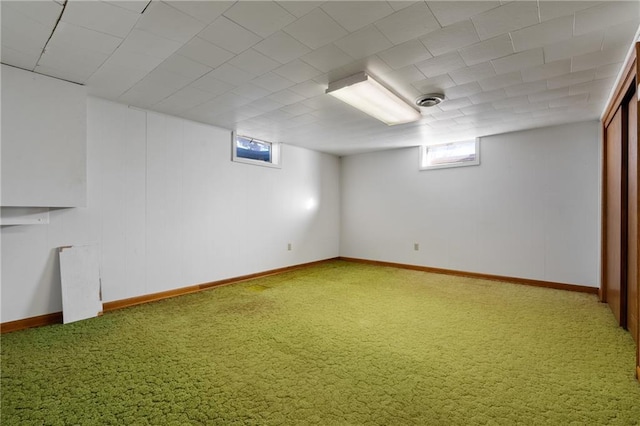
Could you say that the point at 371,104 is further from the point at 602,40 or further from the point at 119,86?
the point at 119,86

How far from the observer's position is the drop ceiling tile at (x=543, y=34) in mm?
1874

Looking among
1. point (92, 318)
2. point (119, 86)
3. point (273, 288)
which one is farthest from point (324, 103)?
point (92, 318)

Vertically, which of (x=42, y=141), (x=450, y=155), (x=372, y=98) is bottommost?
(x=42, y=141)

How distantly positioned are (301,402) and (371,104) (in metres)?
2.77

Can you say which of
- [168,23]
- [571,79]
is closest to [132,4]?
[168,23]

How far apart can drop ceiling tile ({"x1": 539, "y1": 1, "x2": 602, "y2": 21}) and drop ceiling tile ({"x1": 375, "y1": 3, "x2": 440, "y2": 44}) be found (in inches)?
23.7

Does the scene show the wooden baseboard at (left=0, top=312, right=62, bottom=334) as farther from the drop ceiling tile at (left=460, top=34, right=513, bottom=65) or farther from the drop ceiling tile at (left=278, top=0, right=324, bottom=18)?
the drop ceiling tile at (left=460, top=34, right=513, bottom=65)

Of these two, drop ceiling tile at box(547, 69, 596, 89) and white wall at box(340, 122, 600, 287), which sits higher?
drop ceiling tile at box(547, 69, 596, 89)

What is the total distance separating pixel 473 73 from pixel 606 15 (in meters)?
0.88

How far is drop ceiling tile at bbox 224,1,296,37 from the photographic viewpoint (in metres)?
1.72

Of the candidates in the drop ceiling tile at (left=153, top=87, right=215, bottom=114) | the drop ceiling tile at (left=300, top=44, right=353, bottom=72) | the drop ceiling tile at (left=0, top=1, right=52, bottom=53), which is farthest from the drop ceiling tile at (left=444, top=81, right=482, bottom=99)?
the drop ceiling tile at (left=0, top=1, right=52, bottom=53)

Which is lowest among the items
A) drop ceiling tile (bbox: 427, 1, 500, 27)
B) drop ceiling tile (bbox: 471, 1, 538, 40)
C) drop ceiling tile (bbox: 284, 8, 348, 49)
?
drop ceiling tile (bbox: 471, 1, 538, 40)

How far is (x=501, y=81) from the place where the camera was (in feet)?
8.93

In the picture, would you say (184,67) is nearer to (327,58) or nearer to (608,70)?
(327,58)
